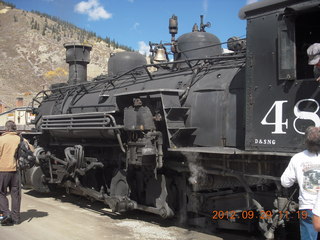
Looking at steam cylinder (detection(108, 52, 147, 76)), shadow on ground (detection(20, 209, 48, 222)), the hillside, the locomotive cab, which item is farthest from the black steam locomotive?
the hillside

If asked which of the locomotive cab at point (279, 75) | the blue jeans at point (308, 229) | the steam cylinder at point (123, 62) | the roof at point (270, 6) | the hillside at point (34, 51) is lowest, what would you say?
the blue jeans at point (308, 229)

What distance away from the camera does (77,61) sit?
1139 cm

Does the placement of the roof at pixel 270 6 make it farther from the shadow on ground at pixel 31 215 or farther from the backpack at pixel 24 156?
the shadow on ground at pixel 31 215

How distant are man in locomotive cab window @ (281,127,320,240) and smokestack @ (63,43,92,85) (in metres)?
8.80

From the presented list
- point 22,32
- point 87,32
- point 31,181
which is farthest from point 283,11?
point 87,32

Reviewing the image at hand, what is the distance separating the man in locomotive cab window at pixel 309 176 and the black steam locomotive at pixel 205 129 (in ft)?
2.14

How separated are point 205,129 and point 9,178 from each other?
3433 millimetres

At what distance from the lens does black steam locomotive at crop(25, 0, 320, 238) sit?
14.0ft

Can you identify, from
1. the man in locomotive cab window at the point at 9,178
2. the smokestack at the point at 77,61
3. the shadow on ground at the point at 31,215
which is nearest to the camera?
the man in locomotive cab window at the point at 9,178

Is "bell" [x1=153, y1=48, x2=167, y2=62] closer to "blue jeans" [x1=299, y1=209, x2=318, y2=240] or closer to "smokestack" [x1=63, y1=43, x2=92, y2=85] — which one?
"smokestack" [x1=63, y1=43, x2=92, y2=85]

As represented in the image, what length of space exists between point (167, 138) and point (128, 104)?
1061 millimetres

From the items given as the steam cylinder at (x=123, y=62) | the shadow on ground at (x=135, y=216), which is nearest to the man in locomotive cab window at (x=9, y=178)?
the shadow on ground at (x=135, y=216)

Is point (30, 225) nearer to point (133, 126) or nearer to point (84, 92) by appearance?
point (133, 126)

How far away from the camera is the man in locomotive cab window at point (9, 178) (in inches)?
248
